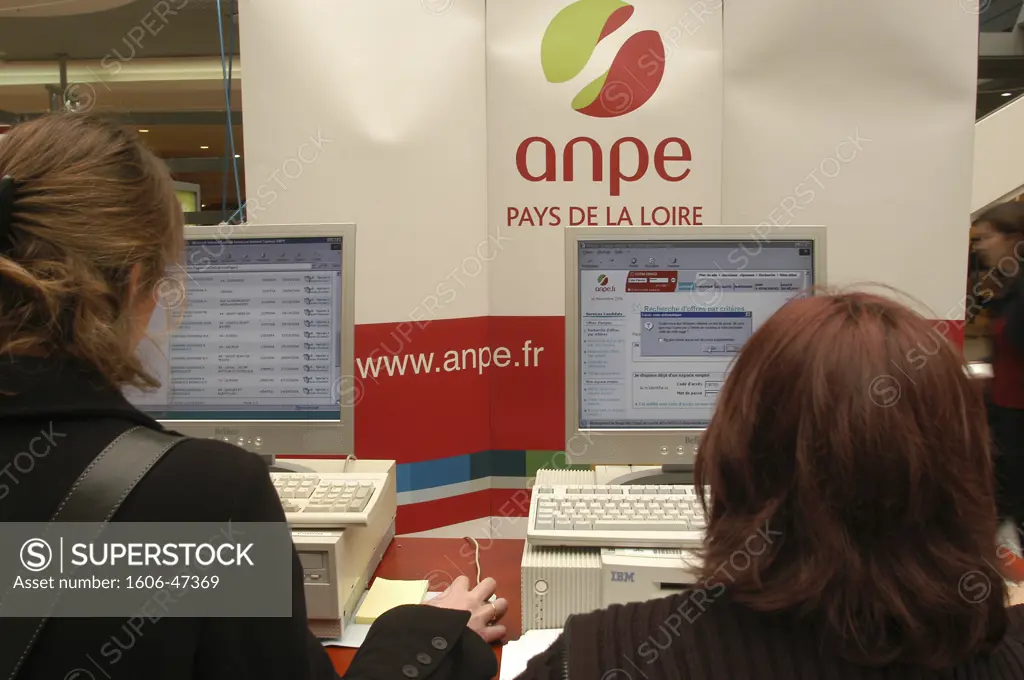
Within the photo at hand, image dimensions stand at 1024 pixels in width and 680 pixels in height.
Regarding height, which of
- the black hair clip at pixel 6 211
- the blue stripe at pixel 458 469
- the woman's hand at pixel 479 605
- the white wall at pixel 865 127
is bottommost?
the blue stripe at pixel 458 469

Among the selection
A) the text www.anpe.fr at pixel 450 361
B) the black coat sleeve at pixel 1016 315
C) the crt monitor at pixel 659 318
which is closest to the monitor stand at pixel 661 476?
the crt monitor at pixel 659 318

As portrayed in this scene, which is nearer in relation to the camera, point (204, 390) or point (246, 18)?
point (204, 390)

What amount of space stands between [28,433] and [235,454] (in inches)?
7.1

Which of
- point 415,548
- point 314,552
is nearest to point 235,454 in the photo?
point 314,552

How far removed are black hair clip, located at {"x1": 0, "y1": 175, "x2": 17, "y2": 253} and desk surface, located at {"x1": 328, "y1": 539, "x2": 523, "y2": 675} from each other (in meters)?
0.85

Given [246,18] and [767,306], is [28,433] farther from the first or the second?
[246,18]

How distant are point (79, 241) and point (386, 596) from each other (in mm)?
776

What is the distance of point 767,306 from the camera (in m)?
1.49

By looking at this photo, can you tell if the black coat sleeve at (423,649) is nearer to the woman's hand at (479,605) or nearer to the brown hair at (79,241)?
the woman's hand at (479,605)

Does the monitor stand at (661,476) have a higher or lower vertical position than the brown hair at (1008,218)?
lower

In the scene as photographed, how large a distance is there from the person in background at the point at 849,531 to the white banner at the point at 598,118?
6.24 feet

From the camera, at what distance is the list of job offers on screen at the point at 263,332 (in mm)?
1460

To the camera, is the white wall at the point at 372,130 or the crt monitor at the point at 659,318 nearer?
the crt monitor at the point at 659,318

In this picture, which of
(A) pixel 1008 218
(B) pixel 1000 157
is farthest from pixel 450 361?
(B) pixel 1000 157
